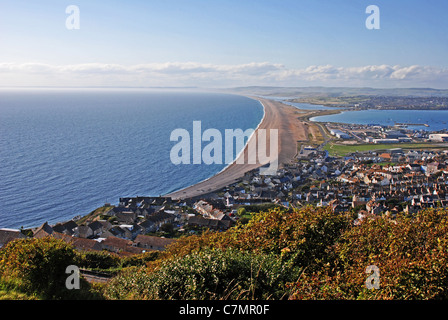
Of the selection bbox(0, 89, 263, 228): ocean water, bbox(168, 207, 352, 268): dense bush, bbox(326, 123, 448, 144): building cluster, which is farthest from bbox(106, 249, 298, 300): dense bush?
bbox(326, 123, 448, 144): building cluster

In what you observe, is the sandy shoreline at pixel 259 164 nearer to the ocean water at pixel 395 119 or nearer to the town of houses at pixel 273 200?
the town of houses at pixel 273 200

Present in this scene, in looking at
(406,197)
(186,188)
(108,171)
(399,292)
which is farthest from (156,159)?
(399,292)

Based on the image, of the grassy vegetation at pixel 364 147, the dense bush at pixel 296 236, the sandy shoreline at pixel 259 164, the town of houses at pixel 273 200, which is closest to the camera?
the dense bush at pixel 296 236

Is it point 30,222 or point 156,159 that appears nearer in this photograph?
point 30,222

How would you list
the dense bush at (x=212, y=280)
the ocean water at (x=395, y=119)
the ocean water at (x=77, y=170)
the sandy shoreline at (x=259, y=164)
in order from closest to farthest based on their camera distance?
1. the dense bush at (x=212, y=280)
2. the ocean water at (x=77, y=170)
3. the sandy shoreline at (x=259, y=164)
4. the ocean water at (x=395, y=119)

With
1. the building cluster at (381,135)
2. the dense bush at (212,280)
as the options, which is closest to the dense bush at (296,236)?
the dense bush at (212,280)

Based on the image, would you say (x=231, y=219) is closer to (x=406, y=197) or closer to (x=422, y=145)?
Answer: (x=406, y=197)

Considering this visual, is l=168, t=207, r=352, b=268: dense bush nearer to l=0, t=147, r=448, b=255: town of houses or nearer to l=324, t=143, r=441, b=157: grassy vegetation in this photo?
l=0, t=147, r=448, b=255: town of houses

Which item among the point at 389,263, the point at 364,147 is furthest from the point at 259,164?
the point at 389,263
